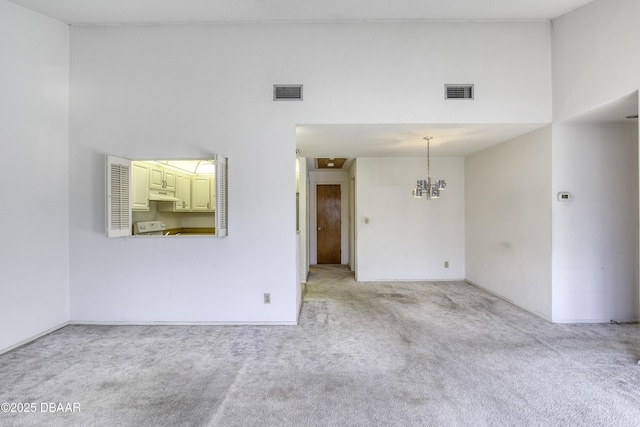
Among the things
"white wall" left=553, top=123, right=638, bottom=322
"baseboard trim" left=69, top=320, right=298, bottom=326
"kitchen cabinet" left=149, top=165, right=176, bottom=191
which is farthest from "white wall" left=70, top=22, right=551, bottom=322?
"kitchen cabinet" left=149, top=165, right=176, bottom=191

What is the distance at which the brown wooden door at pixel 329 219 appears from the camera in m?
7.96

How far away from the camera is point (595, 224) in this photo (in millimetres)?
3502

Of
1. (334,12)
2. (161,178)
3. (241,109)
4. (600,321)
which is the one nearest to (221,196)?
(241,109)

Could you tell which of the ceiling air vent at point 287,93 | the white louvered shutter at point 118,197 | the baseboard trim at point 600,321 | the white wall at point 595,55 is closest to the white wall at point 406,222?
the baseboard trim at point 600,321

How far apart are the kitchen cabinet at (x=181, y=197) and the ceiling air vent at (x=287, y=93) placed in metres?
2.74

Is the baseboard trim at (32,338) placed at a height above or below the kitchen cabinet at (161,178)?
below

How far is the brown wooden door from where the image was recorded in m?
7.96

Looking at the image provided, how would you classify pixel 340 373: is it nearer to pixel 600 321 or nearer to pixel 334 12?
pixel 600 321

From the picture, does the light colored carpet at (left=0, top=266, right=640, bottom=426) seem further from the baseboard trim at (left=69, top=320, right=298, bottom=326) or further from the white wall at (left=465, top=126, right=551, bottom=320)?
the white wall at (left=465, top=126, right=551, bottom=320)

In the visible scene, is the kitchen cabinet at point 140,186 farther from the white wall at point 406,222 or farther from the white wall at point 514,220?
the white wall at point 514,220

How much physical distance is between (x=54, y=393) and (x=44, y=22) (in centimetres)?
363

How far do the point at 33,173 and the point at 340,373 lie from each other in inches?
141

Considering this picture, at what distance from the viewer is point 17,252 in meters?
2.97

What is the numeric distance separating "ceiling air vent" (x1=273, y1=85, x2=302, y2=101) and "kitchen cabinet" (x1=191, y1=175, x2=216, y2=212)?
2.78 m
